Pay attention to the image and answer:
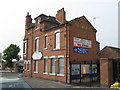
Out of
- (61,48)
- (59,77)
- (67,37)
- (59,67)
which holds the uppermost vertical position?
(67,37)

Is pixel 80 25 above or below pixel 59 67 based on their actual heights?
above

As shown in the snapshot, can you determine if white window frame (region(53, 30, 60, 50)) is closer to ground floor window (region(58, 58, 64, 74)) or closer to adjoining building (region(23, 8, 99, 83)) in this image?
adjoining building (region(23, 8, 99, 83))

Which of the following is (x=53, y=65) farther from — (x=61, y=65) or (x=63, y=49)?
(x=63, y=49)

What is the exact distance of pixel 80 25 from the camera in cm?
2061

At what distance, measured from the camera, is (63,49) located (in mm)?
19203

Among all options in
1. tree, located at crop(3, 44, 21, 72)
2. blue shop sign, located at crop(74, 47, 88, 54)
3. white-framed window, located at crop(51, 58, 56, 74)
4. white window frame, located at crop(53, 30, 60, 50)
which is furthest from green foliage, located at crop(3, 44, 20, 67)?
blue shop sign, located at crop(74, 47, 88, 54)

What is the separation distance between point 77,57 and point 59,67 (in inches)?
109

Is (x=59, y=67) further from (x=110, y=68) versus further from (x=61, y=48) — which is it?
(x=110, y=68)

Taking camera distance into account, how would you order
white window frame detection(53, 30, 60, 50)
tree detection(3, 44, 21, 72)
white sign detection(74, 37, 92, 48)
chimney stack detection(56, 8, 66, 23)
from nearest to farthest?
white sign detection(74, 37, 92, 48) → white window frame detection(53, 30, 60, 50) → chimney stack detection(56, 8, 66, 23) → tree detection(3, 44, 21, 72)

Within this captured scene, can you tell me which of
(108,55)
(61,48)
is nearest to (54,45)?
(61,48)

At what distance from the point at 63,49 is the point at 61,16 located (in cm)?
732

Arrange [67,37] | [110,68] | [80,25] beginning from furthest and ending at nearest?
1. [80,25]
2. [67,37]
3. [110,68]

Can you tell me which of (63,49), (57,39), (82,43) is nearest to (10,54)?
(57,39)

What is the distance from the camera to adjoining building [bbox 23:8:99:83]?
18703mm
